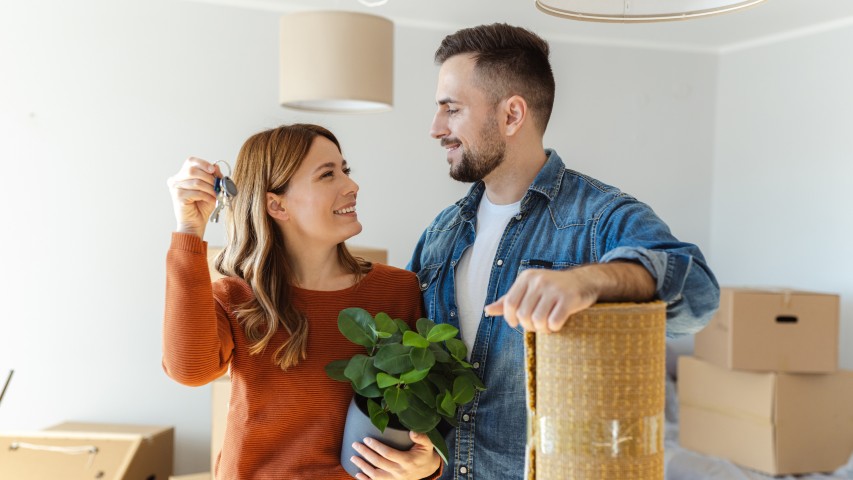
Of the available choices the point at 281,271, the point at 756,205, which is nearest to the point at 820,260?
the point at 756,205

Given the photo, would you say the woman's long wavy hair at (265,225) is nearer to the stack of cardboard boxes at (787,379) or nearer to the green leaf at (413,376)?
the green leaf at (413,376)

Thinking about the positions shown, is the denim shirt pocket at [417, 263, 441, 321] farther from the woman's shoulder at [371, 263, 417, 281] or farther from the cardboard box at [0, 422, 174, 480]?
the cardboard box at [0, 422, 174, 480]

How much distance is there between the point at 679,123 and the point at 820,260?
114 cm

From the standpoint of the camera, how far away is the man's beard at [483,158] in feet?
5.26

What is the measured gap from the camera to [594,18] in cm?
126

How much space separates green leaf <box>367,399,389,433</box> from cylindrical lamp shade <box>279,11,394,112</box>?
1344 millimetres

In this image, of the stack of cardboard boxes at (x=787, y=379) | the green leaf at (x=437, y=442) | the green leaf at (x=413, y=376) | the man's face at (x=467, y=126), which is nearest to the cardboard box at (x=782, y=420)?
the stack of cardboard boxes at (x=787, y=379)

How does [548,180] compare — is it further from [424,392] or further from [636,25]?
[636,25]

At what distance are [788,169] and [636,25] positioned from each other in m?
1.13

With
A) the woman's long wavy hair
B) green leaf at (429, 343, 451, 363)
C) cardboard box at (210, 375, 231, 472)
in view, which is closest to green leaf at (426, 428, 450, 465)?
green leaf at (429, 343, 451, 363)

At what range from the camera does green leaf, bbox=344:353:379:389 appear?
4.06 ft

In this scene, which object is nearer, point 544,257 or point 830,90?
point 544,257

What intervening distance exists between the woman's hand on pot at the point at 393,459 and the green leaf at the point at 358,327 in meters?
0.15

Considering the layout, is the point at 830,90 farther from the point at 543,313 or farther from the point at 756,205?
the point at 543,313
